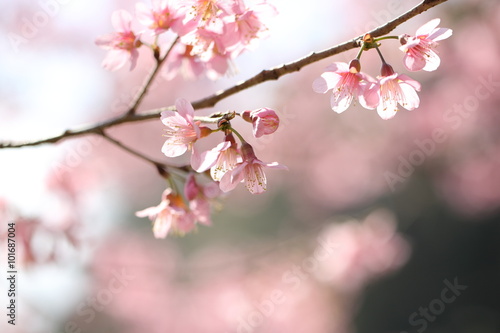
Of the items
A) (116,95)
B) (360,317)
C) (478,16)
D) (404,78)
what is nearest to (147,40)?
(404,78)

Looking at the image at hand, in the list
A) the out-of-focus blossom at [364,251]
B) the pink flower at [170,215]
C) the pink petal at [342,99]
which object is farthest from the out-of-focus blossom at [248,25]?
the out-of-focus blossom at [364,251]

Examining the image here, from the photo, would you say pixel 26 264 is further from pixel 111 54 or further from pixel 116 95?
pixel 116 95

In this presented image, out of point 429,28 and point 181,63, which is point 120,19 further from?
point 429,28

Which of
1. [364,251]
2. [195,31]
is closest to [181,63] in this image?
[195,31]

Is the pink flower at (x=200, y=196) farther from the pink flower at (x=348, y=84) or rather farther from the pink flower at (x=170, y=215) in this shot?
the pink flower at (x=348, y=84)

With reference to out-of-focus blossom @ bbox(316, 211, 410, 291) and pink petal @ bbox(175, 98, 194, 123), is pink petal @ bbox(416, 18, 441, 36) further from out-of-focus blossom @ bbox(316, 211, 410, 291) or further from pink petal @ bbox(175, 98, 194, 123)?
out-of-focus blossom @ bbox(316, 211, 410, 291)

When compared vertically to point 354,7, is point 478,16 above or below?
above

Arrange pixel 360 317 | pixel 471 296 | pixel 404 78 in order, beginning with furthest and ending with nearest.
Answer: pixel 360 317
pixel 471 296
pixel 404 78

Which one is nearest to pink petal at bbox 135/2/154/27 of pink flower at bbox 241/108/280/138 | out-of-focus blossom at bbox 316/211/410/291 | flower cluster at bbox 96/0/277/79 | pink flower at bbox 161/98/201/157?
flower cluster at bbox 96/0/277/79
